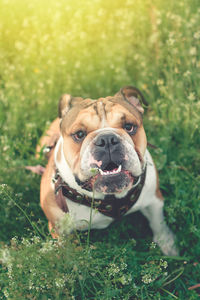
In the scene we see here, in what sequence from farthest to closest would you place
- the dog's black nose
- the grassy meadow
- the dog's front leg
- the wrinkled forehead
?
the dog's front leg
the wrinkled forehead
the dog's black nose
the grassy meadow

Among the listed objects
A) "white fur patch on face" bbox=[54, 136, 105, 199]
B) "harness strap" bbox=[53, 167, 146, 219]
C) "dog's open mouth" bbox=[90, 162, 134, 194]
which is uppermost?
"dog's open mouth" bbox=[90, 162, 134, 194]

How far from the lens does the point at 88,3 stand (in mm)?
5453

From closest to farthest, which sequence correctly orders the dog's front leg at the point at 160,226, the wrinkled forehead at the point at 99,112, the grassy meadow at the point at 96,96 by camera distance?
the grassy meadow at the point at 96,96 < the wrinkled forehead at the point at 99,112 < the dog's front leg at the point at 160,226

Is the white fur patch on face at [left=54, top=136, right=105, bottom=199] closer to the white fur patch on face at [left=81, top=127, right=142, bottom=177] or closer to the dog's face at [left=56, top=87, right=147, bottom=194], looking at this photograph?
the dog's face at [left=56, top=87, right=147, bottom=194]

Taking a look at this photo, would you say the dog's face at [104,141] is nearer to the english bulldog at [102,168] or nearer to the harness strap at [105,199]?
the english bulldog at [102,168]

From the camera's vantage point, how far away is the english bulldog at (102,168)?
2.13m

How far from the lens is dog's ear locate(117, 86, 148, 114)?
267 centimetres

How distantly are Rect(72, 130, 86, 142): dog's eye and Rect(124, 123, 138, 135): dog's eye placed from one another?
307mm

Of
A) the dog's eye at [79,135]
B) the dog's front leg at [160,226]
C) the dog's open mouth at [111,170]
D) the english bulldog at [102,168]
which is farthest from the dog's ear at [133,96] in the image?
the dog's front leg at [160,226]

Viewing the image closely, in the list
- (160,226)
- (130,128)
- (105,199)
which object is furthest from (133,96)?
(160,226)

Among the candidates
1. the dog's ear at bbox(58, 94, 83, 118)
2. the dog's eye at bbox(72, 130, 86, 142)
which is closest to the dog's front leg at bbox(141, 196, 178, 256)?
the dog's eye at bbox(72, 130, 86, 142)

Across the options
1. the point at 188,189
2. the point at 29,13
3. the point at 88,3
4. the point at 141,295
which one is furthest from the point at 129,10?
the point at 141,295

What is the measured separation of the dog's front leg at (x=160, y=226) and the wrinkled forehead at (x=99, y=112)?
81cm

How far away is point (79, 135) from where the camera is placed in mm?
2369
